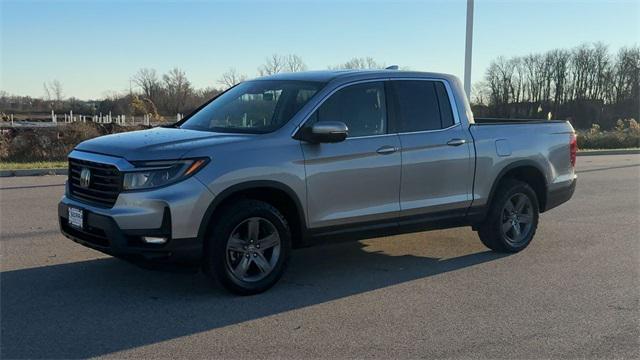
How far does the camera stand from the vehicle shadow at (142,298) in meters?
4.19

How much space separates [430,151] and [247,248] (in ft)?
7.01

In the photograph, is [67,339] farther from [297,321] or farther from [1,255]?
[1,255]

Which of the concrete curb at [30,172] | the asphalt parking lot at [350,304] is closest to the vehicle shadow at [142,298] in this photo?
the asphalt parking lot at [350,304]

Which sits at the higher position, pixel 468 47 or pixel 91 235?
pixel 468 47

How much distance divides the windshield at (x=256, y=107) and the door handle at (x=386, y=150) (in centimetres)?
82

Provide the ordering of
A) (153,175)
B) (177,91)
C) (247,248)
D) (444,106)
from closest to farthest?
(153,175), (247,248), (444,106), (177,91)

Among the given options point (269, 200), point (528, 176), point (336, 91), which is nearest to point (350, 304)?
point (269, 200)

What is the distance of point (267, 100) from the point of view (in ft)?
19.2

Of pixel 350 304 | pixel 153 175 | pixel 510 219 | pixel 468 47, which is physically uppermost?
pixel 468 47

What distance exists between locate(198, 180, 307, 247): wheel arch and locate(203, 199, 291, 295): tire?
0.24 ft

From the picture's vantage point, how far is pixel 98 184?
5.00 m

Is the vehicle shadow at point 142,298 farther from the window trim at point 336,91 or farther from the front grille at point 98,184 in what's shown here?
the window trim at point 336,91

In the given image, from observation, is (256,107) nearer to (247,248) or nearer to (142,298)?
(247,248)

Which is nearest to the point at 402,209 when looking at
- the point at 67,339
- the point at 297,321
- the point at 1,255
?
the point at 297,321
